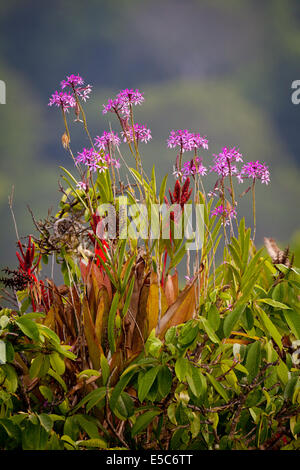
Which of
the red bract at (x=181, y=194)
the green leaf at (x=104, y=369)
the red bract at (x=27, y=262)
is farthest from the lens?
the red bract at (x=27, y=262)

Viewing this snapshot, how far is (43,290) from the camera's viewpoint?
131cm

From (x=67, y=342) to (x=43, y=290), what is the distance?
0.26 meters

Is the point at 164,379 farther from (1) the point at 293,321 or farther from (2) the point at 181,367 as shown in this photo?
(1) the point at 293,321

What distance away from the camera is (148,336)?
1.06 m

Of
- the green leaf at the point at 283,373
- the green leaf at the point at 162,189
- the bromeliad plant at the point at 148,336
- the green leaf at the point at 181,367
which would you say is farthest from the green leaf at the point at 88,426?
the green leaf at the point at 162,189

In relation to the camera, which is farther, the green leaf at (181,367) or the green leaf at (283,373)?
the green leaf at (283,373)

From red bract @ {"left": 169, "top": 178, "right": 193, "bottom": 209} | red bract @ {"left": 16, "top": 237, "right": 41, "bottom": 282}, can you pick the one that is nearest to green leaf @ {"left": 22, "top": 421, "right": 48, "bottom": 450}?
red bract @ {"left": 16, "top": 237, "right": 41, "bottom": 282}

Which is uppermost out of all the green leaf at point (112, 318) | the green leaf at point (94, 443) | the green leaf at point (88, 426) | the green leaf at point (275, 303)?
the green leaf at point (275, 303)

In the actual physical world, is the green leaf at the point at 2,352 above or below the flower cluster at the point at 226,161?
below

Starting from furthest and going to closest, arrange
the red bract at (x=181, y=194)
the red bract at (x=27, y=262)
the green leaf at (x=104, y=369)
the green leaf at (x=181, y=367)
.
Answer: the red bract at (x=27, y=262) < the red bract at (x=181, y=194) < the green leaf at (x=104, y=369) < the green leaf at (x=181, y=367)

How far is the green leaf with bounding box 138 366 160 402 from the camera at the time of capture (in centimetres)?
81

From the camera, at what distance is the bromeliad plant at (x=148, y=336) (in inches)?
34.2

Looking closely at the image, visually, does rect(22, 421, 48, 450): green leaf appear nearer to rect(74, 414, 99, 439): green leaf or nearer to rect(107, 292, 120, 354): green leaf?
rect(74, 414, 99, 439): green leaf

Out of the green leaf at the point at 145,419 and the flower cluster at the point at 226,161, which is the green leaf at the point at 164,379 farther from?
the flower cluster at the point at 226,161
